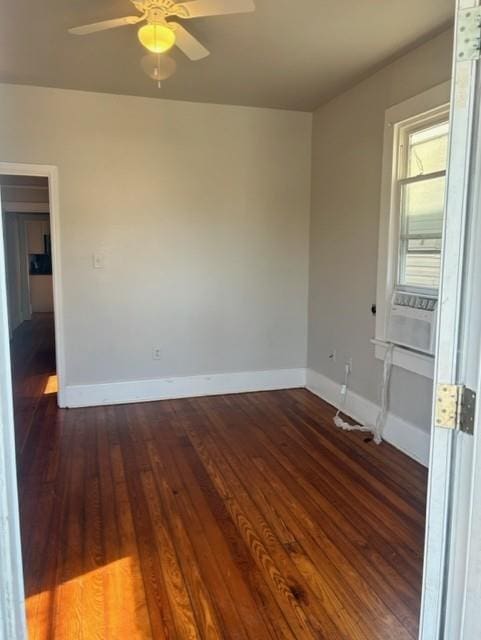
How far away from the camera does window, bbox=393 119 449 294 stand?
296cm

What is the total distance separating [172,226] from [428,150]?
2189 mm

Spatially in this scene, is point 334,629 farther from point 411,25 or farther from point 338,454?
point 411,25

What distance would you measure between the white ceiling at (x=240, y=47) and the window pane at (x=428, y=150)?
0.54 meters

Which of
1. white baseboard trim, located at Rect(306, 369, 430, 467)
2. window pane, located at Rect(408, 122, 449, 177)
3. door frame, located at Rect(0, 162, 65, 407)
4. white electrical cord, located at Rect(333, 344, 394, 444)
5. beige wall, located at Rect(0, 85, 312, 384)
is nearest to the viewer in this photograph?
window pane, located at Rect(408, 122, 449, 177)

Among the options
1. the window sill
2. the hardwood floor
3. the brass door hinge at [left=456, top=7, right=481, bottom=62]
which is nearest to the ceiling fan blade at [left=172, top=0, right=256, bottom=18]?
the brass door hinge at [left=456, top=7, right=481, bottom=62]

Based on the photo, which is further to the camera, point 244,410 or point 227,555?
point 244,410

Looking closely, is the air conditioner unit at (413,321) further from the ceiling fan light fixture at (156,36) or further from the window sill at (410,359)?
the ceiling fan light fixture at (156,36)

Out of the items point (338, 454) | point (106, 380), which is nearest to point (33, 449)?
point (106, 380)

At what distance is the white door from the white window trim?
2.02 metres

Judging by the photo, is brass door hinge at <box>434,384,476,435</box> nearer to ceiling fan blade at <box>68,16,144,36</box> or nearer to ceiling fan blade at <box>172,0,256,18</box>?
ceiling fan blade at <box>172,0,256,18</box>

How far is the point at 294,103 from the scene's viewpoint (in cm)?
413

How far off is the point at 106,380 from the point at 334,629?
9.90 feet

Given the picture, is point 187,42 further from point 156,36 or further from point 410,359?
point 410,359

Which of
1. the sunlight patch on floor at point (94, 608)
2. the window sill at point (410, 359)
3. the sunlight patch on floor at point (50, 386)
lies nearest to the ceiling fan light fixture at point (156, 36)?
the window sill at point (410, 359)
